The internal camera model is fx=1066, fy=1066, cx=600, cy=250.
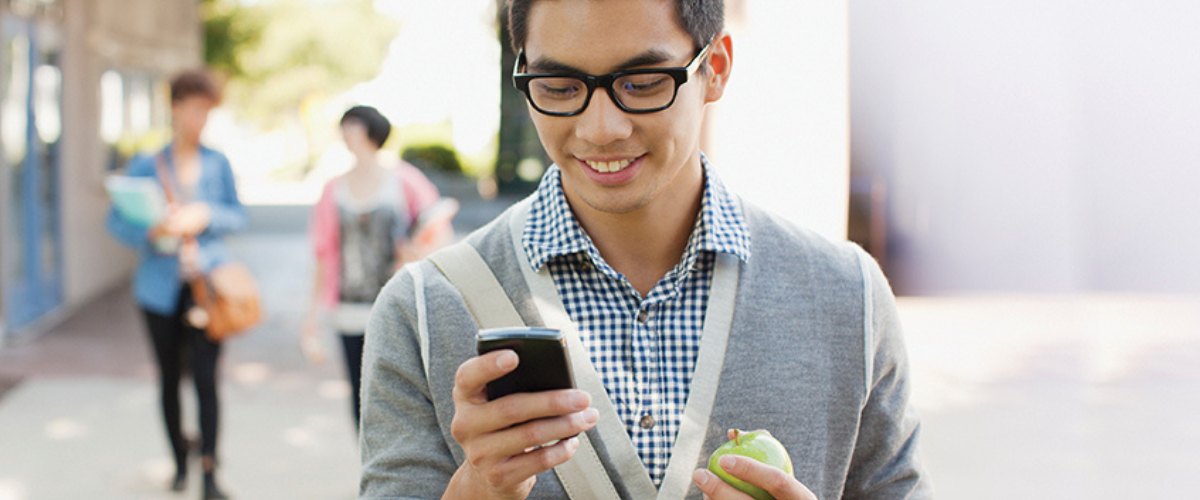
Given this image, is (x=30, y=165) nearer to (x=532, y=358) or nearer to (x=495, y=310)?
(x=495, y=310)

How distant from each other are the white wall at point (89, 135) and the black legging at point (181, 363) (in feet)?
21.6

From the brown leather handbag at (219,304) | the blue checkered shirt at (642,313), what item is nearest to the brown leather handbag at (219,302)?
the brown leather handbag at (219,304)

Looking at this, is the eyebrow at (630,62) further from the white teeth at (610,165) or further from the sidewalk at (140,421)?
the sidewalk at (140,421)

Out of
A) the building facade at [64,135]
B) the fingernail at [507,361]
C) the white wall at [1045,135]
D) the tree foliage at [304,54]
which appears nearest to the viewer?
the fingernail at [507,361]

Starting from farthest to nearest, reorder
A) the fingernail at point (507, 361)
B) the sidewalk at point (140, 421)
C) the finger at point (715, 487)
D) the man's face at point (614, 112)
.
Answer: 1. the sidewalk at point (140, 421)
2. the man's face at point (614, 112)
3. the finger at point (715, 487)
4. the fingernail at point (507, 361)

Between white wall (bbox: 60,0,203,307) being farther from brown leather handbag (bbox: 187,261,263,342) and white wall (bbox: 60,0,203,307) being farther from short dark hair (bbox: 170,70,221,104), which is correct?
brown leather handbag (bbox: 187,261,263,342)

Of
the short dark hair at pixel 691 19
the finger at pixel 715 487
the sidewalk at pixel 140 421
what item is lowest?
the sidewalk at pixel 140 421

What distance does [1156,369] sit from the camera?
8070 millimetres

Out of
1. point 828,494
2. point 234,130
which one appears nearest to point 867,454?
point 828,494

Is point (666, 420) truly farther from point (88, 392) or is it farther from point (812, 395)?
point (88, 392)

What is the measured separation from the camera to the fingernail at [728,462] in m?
1.44

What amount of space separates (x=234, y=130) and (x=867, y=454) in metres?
62.0

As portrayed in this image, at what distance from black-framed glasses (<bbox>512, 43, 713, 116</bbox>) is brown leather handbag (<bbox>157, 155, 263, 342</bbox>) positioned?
3777 millimetres

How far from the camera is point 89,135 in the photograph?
463 inches
